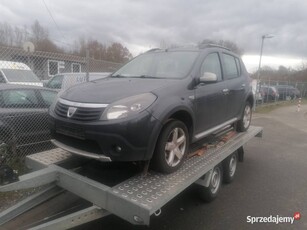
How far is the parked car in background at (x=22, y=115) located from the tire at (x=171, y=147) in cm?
307

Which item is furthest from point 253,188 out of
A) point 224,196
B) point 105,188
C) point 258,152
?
point 105,188

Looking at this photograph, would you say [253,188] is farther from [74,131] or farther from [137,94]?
[74,131]

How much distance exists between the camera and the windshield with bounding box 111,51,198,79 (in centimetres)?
422

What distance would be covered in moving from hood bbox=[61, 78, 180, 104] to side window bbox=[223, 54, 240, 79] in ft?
6.12

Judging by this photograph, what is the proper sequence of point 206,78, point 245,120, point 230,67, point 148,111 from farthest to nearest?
point 245,120 → point 230,67 → point 206,78 → point 148,111

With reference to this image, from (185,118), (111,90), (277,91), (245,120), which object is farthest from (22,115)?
(277,91)

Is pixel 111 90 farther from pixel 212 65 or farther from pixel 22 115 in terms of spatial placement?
pixel 22 115

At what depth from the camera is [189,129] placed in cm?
402

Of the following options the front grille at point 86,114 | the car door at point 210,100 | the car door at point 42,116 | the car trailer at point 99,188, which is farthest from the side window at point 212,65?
the car door at point 42,116

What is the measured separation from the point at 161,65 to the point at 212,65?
895 mm

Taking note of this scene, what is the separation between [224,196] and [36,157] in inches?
119

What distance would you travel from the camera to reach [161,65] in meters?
4.49

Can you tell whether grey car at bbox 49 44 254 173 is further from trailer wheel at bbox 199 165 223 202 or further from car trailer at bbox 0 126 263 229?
trailer wheel at bbox 199 165 223 202

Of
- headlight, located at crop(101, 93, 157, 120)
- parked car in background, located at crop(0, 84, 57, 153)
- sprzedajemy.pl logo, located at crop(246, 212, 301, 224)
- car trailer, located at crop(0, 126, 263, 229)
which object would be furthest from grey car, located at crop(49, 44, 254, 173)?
parked car in background, located at crop(0, 84, 57, 153)
